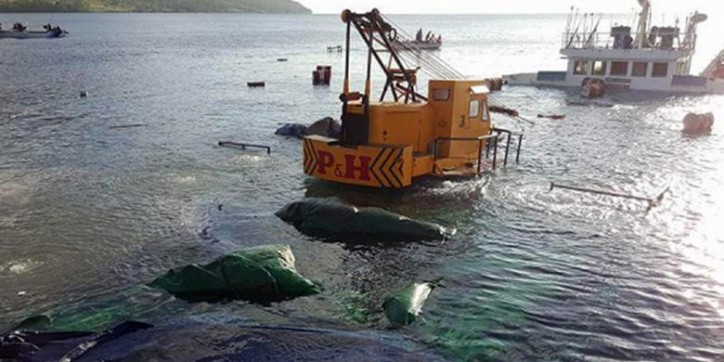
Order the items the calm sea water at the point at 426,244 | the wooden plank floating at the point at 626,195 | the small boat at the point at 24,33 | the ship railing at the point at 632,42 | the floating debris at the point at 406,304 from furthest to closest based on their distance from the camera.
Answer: the small boat at the point at 24,33 < the ship railing at the point at 632,42 < the wooden plank floating at the point at 626,195 < the calm sea water at the point at 426,244 < the floating debris at the point at 406,304

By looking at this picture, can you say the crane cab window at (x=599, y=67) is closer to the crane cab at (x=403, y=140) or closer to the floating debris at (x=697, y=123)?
the floating debris at (x=697, y=123)

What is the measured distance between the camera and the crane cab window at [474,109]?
68.9 feet

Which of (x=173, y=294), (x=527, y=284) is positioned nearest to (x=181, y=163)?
(x=173, y=294)

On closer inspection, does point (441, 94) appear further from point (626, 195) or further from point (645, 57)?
point (645, 57)

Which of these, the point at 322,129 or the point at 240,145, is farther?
the point at 322,129

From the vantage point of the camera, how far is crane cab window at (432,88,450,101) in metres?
20.3

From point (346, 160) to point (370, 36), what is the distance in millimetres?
4670

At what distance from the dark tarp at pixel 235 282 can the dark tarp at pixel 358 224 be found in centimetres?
377

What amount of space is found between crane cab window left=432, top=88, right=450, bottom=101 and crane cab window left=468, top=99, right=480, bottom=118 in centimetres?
119

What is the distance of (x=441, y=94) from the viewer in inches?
803

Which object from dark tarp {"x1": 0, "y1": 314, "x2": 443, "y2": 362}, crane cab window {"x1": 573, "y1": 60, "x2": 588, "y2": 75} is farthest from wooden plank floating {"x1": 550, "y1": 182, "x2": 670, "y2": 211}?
crane cab window {"x1": 573, "y1": 60, "x2": 588, "y2": 75}

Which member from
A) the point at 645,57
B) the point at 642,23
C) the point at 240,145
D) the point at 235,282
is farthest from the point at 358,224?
the point at 642,23

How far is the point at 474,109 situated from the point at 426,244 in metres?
8.01

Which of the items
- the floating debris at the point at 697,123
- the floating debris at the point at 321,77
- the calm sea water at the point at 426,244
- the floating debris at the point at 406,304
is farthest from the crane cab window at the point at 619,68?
the floating debris at the point at 406,304
